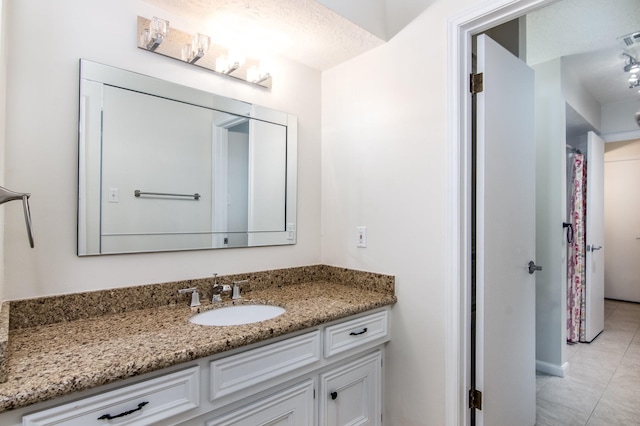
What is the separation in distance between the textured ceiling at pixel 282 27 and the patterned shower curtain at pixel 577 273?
9.16 feet

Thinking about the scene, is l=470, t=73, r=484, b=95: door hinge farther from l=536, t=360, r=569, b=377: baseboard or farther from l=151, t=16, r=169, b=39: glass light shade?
l=536, t=360, r=569, b=377: baseboard

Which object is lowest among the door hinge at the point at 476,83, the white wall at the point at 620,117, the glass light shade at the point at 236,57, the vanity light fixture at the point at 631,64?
the door hinge at the point at 476,83

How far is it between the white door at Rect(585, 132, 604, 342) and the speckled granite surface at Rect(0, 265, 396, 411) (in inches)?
108

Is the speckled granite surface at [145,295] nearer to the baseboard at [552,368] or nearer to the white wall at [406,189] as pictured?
the white wall at [406,189]

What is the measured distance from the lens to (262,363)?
4.08 feet

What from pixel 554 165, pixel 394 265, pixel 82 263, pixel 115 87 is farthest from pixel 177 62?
pixel 554 165

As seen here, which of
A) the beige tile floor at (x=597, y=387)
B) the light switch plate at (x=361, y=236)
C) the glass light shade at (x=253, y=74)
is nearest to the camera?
the glass light shade at (x=253, y=74)

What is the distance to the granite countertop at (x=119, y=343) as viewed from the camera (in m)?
0.84

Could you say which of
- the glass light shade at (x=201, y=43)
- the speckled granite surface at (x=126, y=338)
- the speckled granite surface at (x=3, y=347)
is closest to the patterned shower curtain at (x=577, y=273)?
the speckled granite surface at (x=126, y=338)

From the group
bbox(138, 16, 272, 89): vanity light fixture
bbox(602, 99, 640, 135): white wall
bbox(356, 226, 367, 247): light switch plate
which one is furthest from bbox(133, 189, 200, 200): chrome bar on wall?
bbox(602, 99, 640, 135): white wall

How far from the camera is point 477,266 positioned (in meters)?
1.64

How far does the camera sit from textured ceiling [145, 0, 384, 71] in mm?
1529

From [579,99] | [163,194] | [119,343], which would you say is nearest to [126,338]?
[119,343]

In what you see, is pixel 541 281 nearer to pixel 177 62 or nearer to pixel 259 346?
pixel 259 346
